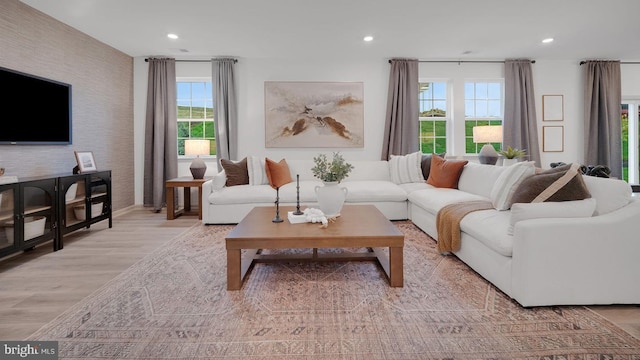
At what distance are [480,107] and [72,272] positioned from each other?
5905 millimetres

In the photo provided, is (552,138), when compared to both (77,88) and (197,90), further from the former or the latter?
(77,88)

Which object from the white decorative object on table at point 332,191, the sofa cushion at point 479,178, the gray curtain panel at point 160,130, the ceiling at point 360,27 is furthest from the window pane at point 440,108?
the gray curtain panel at point 160,130

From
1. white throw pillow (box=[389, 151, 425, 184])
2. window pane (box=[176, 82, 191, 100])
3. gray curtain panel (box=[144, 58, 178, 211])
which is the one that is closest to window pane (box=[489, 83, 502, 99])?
white throw pillow (box=[389, 151, 425, 184])

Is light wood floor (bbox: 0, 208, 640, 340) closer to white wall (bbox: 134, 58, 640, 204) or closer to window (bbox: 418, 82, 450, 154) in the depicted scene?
white wall (bbox: 134, 58, 640, 204)

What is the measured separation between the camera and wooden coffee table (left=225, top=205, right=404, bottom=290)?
6.92ft

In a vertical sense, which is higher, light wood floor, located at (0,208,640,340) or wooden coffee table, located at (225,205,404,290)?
wooden coffee table, located at (225,205,404,290)

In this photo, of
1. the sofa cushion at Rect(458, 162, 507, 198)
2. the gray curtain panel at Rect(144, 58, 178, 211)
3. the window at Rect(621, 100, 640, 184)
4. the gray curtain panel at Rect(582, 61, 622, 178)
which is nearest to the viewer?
the sofa cushion at Rect(458, 162, 507, 198)

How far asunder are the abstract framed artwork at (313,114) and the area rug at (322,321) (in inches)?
122

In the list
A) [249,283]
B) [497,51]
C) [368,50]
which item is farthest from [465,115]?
[249,283]

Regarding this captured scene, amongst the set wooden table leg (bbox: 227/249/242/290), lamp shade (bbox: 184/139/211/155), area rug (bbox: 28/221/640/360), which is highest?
lamp shade (bbox: 184/139/211/155)

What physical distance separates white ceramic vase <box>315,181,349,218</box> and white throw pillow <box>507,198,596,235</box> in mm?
1254

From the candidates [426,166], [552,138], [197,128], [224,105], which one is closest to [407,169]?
[426,166]

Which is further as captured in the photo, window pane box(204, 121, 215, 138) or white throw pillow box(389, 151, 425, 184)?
window pane box(204, 121, 215, 138)

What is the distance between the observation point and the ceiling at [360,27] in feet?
11.1
